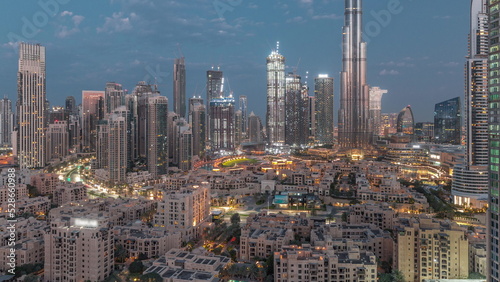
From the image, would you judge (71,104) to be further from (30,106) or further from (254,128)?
(254,128)

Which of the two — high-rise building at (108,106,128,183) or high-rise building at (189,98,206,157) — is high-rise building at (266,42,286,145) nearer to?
high-rise building at (189,98,206,157)

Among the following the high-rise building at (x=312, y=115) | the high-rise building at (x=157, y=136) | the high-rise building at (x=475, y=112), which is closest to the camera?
the high-rise building at (x=475, y=112)

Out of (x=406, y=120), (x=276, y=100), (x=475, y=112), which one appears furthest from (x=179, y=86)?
(x=475, y=112)

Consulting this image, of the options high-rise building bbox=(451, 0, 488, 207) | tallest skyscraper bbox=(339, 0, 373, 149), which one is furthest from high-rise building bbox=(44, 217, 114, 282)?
tallest skyscraper bbox=(339, 0, 373, 149)

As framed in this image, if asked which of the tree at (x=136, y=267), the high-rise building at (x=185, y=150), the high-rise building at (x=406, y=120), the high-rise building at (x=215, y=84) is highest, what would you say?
the high-rise building at (x=215, y=84)

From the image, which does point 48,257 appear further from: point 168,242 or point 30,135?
point 30,135

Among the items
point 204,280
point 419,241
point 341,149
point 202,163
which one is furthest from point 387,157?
point 204,280

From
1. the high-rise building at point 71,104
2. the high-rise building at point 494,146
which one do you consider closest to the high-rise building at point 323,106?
the high-rise building at point 71,104

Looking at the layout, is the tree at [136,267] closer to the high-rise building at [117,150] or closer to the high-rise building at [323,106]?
the high-rise building at [117,150]
